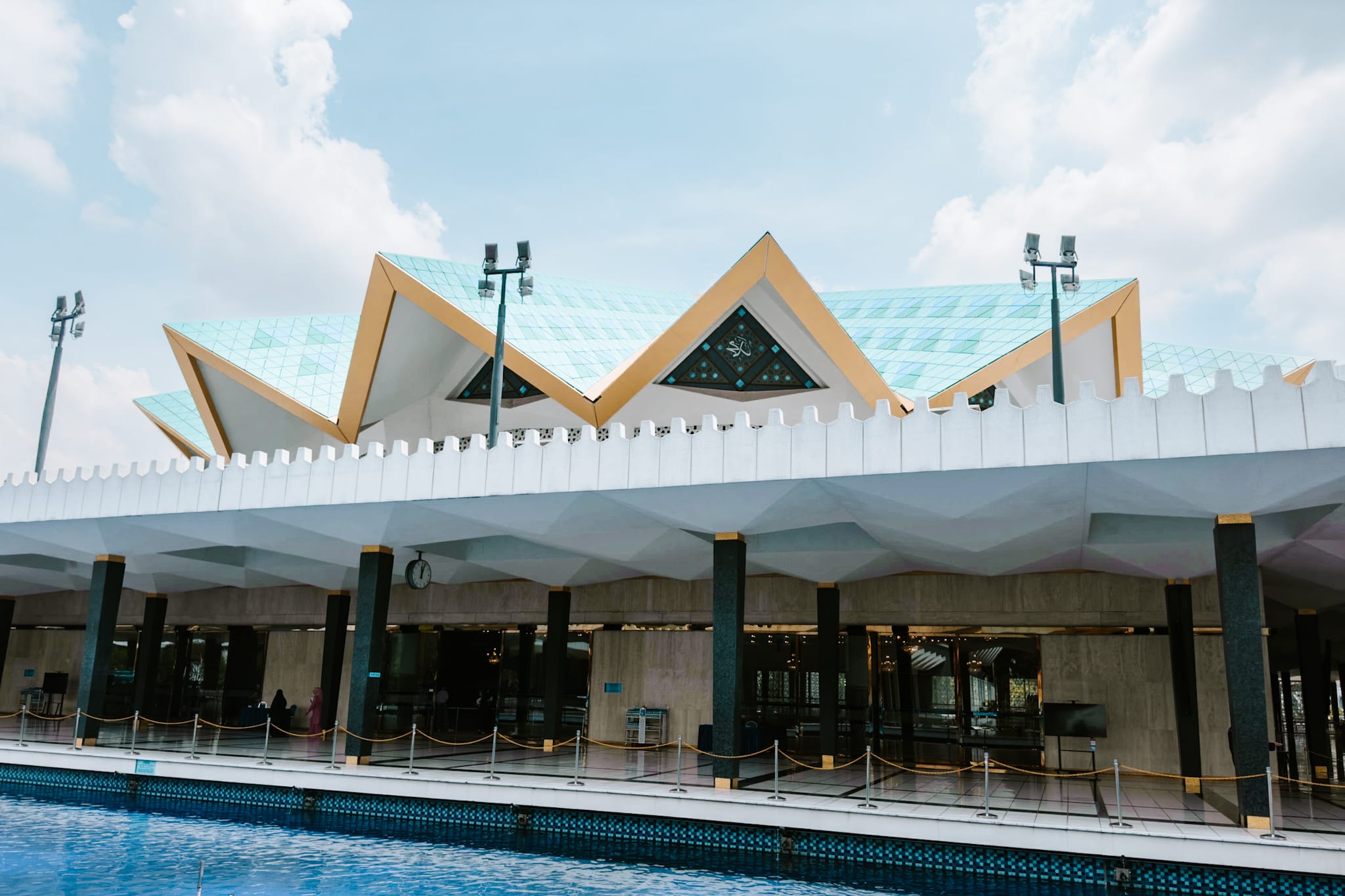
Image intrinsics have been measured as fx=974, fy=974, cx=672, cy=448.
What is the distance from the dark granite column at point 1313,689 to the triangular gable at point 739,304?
9.67m

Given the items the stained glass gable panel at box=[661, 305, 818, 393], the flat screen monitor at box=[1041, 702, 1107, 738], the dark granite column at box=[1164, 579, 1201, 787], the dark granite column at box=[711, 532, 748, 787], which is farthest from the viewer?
the stained glass gable panel at box=[661, 305, 818, 393]

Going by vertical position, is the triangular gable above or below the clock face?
above

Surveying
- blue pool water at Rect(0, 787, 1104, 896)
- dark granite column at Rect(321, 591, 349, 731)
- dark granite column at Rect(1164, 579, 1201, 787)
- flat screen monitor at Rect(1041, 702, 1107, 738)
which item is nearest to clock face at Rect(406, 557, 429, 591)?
blue pool water at Rect(0, 787, 1104, 896)

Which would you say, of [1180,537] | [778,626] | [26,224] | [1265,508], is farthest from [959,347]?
[26,224]

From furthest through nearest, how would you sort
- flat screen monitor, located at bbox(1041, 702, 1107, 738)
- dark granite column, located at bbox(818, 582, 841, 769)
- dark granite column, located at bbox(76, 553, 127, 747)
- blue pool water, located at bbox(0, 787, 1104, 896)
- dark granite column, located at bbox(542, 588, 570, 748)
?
dark granite column, located at bbox(542, 588, 570, 748) → dark granite column, located at bbox(76, 553, 127, 747) → dark granite column, located at bbox(818, 582, 841, 769) → flat screen monitor, located at bbox(1041, 702, 1107, 738) → blue pool water, located at bbox(0, 787, 1104, 896)

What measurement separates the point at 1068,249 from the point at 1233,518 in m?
6.51

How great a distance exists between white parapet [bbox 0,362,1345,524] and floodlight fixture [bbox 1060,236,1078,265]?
4.66 meters

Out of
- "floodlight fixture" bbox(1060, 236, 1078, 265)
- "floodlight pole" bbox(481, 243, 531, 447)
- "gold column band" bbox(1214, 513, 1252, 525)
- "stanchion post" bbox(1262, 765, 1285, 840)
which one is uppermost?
"floodlight fixture" bbox(1060, 236, 1078, 265)

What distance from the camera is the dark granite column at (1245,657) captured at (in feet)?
35.3

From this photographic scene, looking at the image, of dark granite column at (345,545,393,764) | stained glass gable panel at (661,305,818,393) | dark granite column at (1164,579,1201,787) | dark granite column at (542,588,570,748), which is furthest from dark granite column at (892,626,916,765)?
dark granite column at (345,545,393,764)

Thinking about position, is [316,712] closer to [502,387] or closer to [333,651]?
[333,651]

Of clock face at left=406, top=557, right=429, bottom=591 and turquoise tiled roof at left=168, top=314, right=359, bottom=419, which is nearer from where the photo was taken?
clock face at left=406, top=557, right=429, bottom=591

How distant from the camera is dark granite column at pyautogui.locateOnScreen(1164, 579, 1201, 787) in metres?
15.8

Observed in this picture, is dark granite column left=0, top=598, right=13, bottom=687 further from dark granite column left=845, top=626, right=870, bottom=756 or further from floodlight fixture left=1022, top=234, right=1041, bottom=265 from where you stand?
floodlight fixture left=1022, top=234, right=1041, bottom=265
